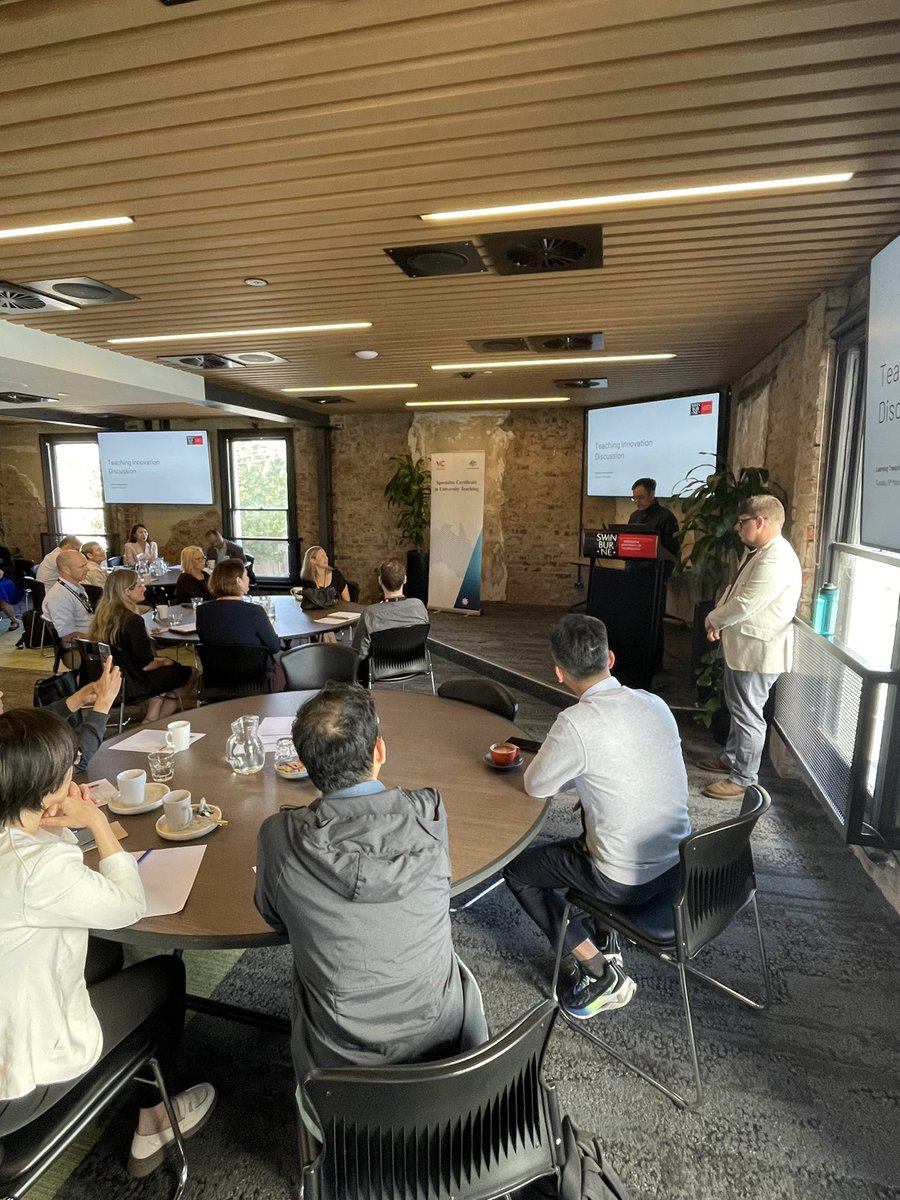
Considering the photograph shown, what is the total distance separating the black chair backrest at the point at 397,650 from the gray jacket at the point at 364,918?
124 inches

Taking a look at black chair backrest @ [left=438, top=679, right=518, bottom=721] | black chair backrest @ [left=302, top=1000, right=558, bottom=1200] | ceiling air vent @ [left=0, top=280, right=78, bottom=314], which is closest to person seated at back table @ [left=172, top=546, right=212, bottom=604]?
ceiling air vent @ [left=0, top=280, right=78, bottom=314]

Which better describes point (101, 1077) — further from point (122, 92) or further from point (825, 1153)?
point (122, 92)

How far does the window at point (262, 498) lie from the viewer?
10828 millimetres

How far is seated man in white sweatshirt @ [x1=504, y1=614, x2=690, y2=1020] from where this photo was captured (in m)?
2.09

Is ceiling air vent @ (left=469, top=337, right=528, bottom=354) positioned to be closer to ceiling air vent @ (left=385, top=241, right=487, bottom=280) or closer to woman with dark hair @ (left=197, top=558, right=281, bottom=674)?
ceiling air vent @ (left=385, top=241, right=487, bottom=280)

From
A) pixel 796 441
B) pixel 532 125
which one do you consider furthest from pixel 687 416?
pixel 532 125

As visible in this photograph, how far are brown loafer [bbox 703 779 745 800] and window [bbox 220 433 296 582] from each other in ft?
27.3

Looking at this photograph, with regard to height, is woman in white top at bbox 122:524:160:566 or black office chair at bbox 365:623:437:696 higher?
woman in white top at bbox 122:524:160:566

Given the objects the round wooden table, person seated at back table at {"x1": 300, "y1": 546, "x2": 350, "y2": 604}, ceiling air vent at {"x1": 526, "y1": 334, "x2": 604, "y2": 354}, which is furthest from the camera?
person seated at back table at {"x1": 300, "y1": 546, "x2": 350, "y2": 604}

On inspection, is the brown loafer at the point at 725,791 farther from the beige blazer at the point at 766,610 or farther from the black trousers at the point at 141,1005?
the black trousers at the point at 141,1005

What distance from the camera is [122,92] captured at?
2029mm

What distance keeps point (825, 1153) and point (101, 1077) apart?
1.93m

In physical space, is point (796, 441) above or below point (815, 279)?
below

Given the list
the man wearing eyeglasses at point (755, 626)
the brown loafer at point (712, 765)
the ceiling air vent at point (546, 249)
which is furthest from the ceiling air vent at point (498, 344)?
the brown loafer at point (712, 765)
